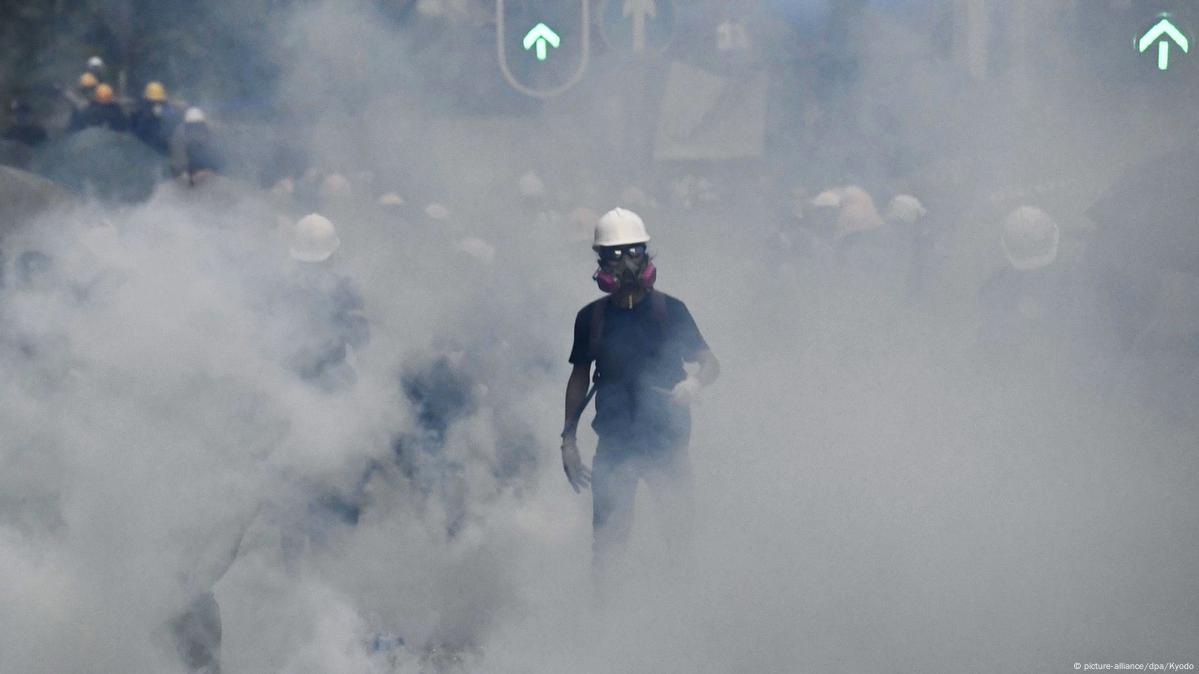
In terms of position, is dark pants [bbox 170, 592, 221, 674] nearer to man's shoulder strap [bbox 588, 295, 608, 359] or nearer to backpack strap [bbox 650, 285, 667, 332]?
man's shoulder strap [bbox 588, 295, 608, 359]

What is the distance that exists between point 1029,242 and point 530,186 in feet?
16.4

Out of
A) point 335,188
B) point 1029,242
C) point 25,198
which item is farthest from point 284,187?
point 1029,242

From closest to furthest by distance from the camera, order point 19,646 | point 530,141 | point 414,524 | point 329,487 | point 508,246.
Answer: point 19,646
point 329,487
point 414,524
point 508,246
point 530,141

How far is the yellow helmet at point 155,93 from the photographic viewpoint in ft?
36.9

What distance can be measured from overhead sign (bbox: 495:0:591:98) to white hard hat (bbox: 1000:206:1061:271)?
276 centimetres

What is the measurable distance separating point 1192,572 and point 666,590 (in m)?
1.78

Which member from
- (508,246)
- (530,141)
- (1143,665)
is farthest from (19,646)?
(530,141)

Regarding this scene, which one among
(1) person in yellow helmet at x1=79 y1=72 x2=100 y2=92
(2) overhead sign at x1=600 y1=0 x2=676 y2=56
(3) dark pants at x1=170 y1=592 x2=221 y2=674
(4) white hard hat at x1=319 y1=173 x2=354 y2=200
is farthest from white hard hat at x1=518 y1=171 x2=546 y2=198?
(3) dark pants at x1=170 y1=592 x2=221 y2=674

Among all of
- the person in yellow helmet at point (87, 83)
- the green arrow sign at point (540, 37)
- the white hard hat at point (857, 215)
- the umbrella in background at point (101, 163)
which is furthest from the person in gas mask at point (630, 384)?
the person in yellow helmet at point (87, 83)

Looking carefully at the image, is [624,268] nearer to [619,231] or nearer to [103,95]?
[619,231]

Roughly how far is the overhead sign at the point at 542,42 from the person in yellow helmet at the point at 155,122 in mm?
2414

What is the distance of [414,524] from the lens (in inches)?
220

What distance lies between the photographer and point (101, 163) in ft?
33.1

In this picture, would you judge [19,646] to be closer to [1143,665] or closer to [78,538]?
[78,538]
